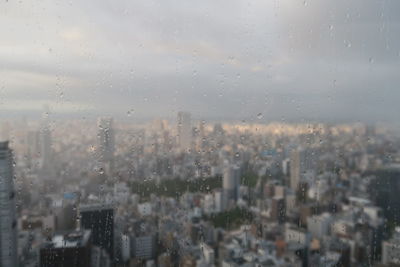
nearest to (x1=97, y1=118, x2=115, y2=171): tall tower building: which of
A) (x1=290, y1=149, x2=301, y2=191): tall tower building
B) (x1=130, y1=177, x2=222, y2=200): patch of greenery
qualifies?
(x1=130, y1=177, x2=222, y2=200): patch of greenery

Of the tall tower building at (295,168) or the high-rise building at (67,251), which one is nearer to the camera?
the high-rise building at (67,251)

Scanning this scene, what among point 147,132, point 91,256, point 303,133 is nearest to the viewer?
point 91,256

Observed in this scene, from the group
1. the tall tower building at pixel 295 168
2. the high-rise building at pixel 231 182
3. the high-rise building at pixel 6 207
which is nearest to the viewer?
the high-rise building at pixel 6 207

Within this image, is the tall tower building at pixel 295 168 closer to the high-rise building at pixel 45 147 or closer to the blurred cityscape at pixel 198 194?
the blurred cityscape at pixel 198 194

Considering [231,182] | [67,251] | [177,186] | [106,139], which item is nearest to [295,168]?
[231,182]

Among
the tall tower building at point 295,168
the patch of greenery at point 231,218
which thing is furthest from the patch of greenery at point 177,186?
the tall tower building at point 295,168

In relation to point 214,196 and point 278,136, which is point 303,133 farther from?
point 214,196

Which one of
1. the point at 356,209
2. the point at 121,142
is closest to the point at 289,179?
the point at 356,209
